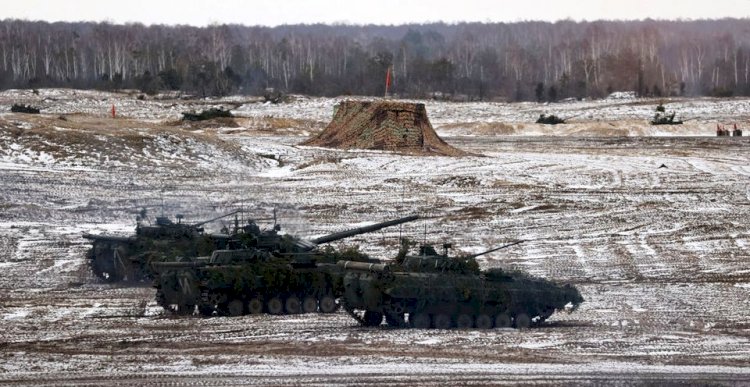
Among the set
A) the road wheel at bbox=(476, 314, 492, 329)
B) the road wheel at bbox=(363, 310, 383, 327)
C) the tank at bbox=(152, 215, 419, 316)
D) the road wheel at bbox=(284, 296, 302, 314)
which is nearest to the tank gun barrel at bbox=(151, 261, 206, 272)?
the tank at bbox=(152, 215, 419, 316)

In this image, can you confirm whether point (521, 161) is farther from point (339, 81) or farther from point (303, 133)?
point (339, 81)

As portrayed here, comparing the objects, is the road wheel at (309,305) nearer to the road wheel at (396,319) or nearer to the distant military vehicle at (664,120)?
the road wheel at (396,319)

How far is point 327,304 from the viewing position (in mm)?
24438

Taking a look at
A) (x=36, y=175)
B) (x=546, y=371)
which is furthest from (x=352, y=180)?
(x=546, y=371)

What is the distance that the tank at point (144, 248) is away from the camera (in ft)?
90.5

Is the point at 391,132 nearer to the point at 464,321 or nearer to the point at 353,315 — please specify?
the point at 353,315

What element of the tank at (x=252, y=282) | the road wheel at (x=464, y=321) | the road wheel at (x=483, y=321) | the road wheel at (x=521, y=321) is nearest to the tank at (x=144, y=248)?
the tank at (x=252, y=282)

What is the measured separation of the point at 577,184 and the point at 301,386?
104 ft

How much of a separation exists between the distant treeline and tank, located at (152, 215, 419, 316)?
80523 mm

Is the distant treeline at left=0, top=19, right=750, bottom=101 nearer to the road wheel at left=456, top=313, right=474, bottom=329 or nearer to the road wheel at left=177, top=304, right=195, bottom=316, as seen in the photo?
the road wheel at left=177, top=304, right=195, bottom=316

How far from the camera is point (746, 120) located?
80.6 metres

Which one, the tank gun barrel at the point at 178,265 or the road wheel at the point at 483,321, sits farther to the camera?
the tank gun barrel at the point at 178,265

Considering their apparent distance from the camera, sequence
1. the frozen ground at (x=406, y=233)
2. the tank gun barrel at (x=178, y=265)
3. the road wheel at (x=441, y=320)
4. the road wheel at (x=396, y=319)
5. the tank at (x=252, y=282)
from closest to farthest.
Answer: the frozen ground at (x=406, y=233) → the road wheel at (x=441, y=320) → the road wheel at (x=396, y=319) → the tank at (x=252, y=282) → the tank gun barrel at (x=178, y=265)

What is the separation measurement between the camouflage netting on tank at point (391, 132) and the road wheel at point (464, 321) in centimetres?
3336
